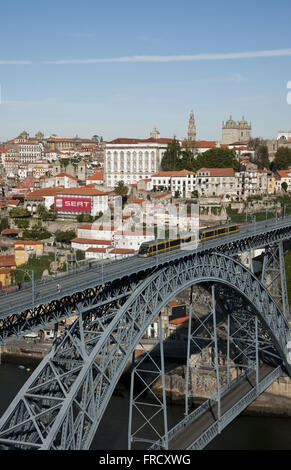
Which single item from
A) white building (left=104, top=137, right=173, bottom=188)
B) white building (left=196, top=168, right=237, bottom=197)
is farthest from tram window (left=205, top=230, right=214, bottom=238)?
white building (left=104, top=137, right=173, bottom=188)

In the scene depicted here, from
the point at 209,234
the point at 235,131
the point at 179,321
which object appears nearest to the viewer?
the point at 209,234

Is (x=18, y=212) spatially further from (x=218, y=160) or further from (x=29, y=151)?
(x=29, y=151)

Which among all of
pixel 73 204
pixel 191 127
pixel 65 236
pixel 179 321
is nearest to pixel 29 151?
pixel 191 127

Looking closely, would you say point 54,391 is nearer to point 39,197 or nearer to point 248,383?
point 248,383

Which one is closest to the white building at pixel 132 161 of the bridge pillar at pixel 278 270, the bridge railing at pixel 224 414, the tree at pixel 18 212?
the tree at pixel 18 212

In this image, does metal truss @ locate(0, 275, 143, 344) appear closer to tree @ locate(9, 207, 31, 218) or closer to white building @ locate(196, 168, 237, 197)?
tree @ locate(9, 207, 31, 218)
